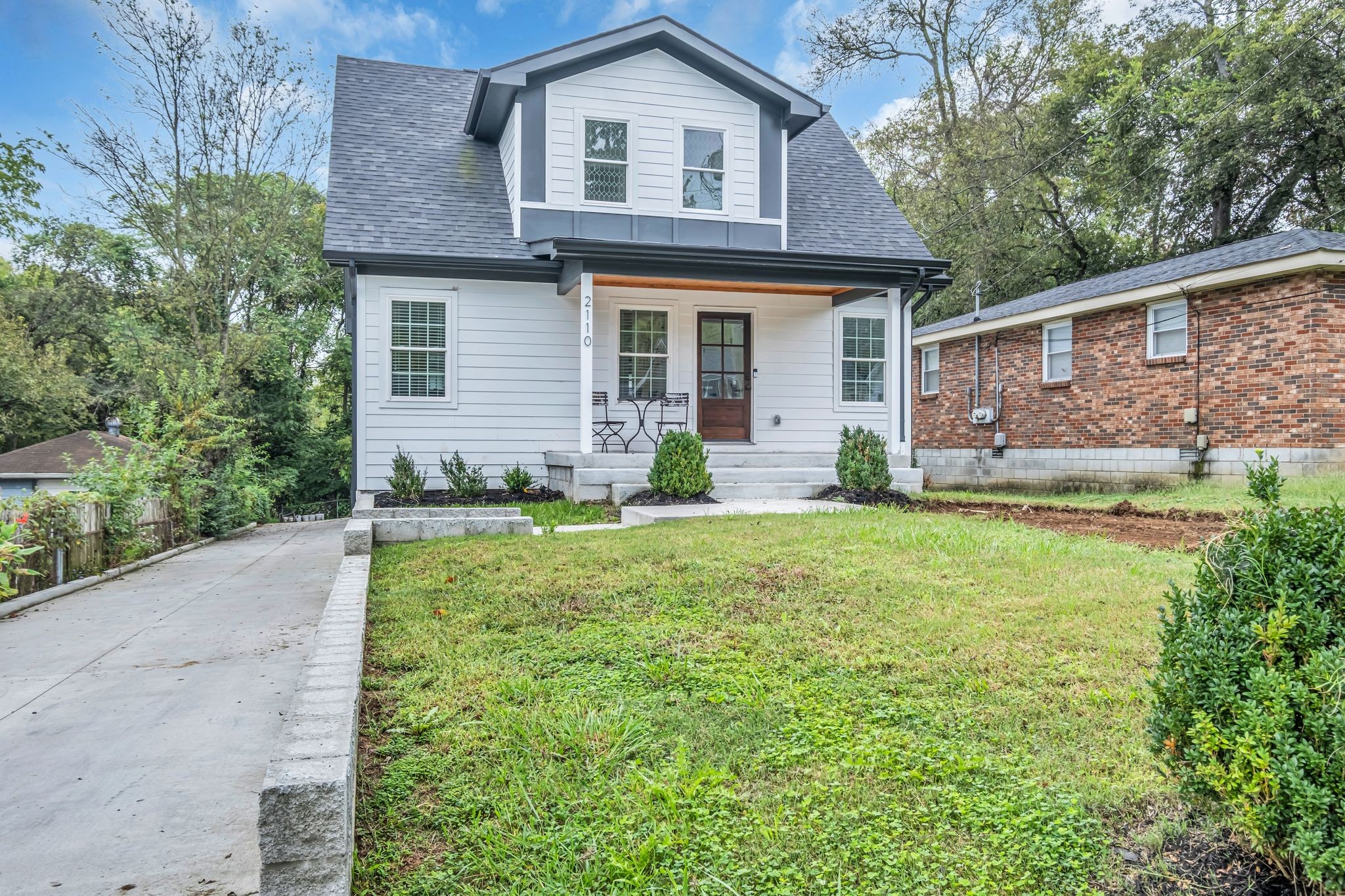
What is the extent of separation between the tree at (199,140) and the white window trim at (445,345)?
6.33 m

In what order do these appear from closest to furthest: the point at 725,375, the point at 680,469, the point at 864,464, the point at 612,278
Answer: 1. the point at 680,469
2. the point at 864,464
3. the point at 612,278
4. the point at 725,375

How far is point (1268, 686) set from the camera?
1.59m

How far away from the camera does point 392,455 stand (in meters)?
9.86

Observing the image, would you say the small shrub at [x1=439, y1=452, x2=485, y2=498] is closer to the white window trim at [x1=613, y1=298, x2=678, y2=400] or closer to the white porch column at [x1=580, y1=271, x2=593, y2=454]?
the white porch column at [x1=580, y1=271, x2=593, y2=454]

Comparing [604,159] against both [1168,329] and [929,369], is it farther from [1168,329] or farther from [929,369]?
[929,369]

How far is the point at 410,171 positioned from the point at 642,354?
14.0 feet

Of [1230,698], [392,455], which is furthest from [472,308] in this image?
[1230,698]

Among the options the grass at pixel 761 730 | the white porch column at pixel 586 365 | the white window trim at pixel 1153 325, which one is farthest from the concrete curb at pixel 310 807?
the white window trim at pixel 1153 325

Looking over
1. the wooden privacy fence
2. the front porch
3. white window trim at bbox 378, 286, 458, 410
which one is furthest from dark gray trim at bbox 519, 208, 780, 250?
the wooden privacy fence

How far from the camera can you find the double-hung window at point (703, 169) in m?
10.9

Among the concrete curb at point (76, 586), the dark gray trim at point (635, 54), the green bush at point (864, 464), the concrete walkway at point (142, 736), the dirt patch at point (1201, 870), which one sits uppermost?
the dark gray trim at point (635, 54)

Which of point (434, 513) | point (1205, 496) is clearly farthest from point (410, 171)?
point (1205, 496)

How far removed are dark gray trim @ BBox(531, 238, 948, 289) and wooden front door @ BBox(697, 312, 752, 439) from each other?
1370mm

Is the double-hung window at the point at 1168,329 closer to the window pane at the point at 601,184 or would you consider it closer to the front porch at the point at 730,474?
the front porch at the point at 730,474
